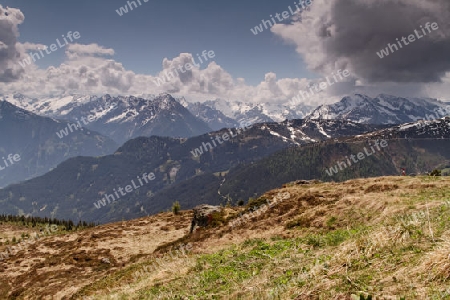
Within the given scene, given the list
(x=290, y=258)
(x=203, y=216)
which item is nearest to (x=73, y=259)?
(x=203, y=216)

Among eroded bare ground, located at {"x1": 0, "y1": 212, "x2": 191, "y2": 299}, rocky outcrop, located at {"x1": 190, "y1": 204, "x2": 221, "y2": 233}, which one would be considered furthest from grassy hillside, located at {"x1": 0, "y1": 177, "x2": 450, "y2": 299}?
rocky outcrop, located at {"x1": 190, "y1": 204, "x2": 221, "y2": 233}

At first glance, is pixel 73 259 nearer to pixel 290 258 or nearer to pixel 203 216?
pixel 203 216

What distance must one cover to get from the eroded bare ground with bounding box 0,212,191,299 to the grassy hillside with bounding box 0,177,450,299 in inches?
6.6

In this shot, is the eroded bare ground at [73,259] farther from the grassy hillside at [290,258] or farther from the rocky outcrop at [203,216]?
the rocky outcrop at [203,216]

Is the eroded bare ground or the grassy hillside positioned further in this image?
the eroded bare ground

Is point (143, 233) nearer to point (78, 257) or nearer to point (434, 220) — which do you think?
point (78, 257)

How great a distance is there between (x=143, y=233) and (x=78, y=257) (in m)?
12.4

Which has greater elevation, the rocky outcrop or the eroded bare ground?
the eroded bare ground

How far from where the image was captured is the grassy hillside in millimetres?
8148

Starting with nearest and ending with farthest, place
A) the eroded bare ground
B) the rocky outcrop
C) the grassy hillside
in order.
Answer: the grassy hillside < the eroded bare ground < the rocky outcrop

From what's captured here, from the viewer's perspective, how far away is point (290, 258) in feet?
44.1

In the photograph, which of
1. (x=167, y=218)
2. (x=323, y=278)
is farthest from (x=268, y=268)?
(x=167, y=218)

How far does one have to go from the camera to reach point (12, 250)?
46.1 meters

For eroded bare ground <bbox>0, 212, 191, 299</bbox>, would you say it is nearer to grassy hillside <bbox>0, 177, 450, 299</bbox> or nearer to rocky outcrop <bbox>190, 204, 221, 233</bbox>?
grassy hillside <bbox>0, 177, 450, 299</bbox>
